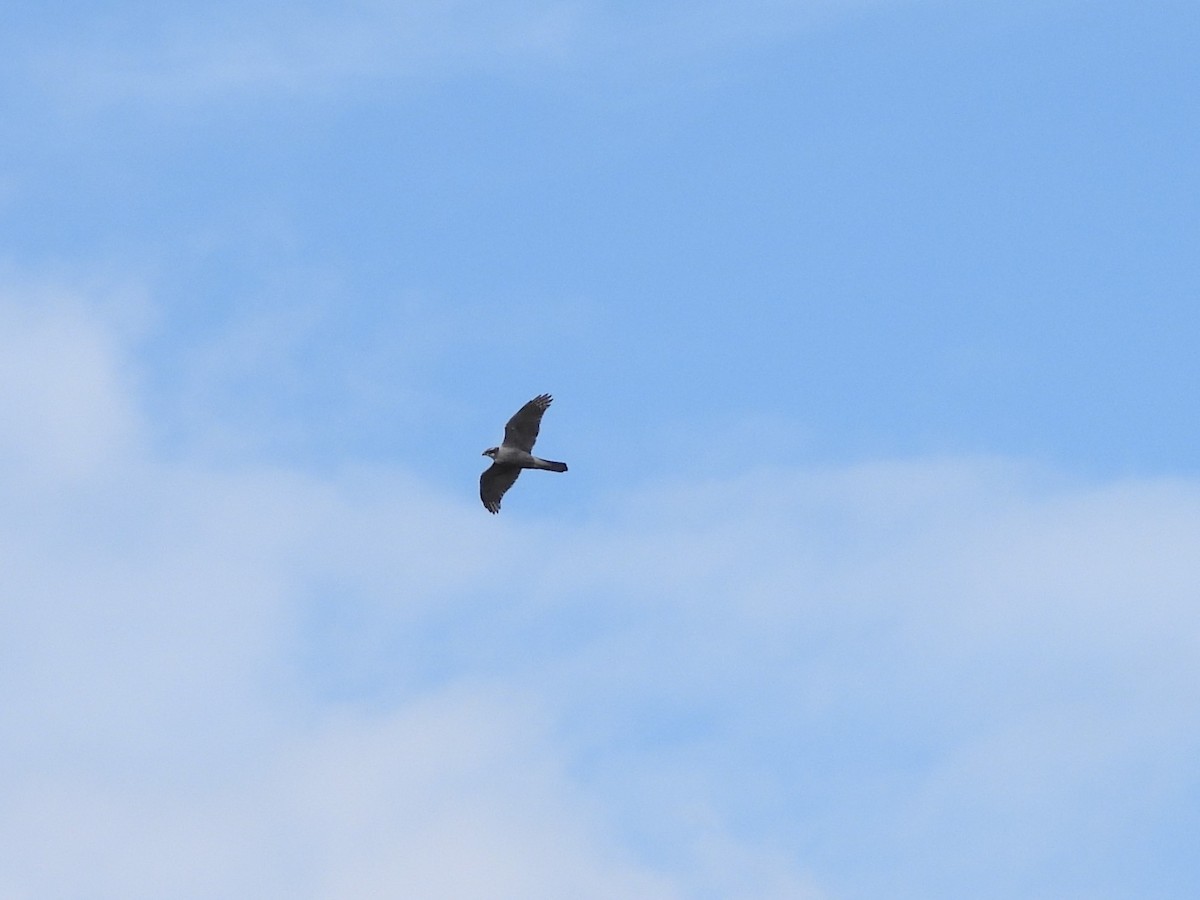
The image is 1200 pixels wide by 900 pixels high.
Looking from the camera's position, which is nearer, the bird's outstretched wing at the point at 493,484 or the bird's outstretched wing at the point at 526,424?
the bird's outstretched wing at the point at 526,424

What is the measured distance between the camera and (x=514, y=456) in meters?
94.2

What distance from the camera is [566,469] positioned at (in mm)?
94312

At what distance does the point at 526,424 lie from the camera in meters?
93.6

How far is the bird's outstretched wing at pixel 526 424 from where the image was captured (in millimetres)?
93312

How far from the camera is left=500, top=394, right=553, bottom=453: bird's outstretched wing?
9331cm

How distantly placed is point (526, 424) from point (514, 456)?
4.13ft

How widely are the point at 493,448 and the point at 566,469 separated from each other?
8.09ft

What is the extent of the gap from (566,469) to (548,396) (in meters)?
2.50

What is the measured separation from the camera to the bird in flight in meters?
93.4

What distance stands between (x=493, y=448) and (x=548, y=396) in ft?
8.78

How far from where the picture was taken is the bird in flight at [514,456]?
9344cm

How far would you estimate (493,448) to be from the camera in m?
94.7

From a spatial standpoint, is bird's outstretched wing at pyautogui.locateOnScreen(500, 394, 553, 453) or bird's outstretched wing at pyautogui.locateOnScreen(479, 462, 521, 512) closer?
bird's outstretched wing at pyautogui.locateOnScreen(500, 394, 553, 453)
